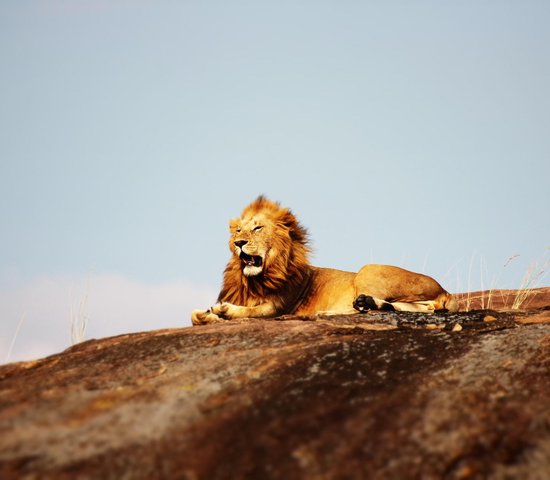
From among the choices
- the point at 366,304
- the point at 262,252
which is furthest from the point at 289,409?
the point at 262,252

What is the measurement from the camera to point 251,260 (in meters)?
9.25

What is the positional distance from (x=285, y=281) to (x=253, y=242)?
65cm

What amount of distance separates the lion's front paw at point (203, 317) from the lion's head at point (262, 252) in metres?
1.00

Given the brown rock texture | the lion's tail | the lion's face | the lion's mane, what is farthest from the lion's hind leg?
the brown rock texture

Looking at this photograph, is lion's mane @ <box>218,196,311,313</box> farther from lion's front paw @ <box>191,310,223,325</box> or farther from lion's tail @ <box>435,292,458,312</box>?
lion's tail @ <box>435,292,458,312</box>

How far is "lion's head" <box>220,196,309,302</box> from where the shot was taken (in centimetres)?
921

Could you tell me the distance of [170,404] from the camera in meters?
3.85

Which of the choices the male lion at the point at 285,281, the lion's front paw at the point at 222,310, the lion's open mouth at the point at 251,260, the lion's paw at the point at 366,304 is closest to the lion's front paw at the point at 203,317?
the lion's front paw at the point at 222,310

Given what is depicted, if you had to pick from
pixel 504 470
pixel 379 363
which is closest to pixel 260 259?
pixel 379 363

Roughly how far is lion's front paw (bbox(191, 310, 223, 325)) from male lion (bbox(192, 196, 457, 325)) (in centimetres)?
61

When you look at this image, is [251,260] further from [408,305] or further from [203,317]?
[408,305]

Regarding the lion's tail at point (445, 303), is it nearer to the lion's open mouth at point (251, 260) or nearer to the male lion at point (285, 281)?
the male lion at point (285, 281)

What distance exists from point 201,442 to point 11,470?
2.72ft

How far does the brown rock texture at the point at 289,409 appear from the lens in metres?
3.18
